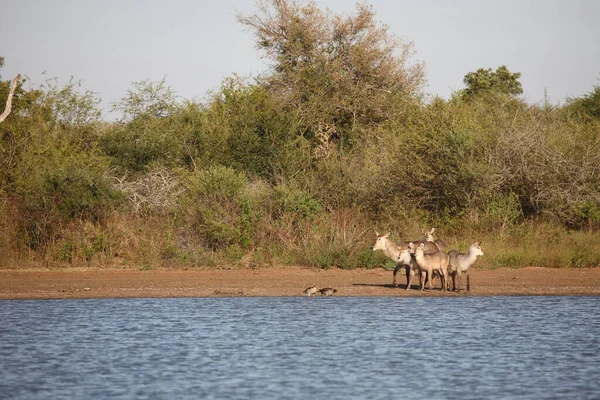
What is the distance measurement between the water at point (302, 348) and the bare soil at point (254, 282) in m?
0.62

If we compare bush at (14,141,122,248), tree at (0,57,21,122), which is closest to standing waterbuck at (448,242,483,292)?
bush at (14,141,122,248)

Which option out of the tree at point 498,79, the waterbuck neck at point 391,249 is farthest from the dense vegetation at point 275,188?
the tree at point 498,79

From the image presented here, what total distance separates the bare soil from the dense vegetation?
28.2 inches

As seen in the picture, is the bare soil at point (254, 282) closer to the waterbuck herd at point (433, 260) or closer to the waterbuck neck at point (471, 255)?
the waterbuck herd at point (433, 260)

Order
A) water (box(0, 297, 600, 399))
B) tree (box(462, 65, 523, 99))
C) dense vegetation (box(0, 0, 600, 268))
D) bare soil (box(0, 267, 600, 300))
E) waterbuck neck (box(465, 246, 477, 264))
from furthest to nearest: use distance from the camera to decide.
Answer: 1. tree (box(462, 65, 523, 99))
2. dense vegetation (box(0, 0, 600, 268))
3. bare soil (box(0, 267, 600, 300))
4. waterbuck neck (box(465, 246, 477, 264))
5. water (box(0, 297, 600, 399))

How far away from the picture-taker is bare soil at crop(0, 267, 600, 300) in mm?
20219

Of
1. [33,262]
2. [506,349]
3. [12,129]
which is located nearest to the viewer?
[506,349]

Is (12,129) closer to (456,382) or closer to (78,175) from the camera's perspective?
(78,175)

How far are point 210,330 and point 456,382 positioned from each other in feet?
18.0

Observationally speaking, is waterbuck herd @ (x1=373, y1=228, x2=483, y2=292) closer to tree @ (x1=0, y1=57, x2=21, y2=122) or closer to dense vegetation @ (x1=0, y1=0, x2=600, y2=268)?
dense vegetation @ (x1=0, y1=0, x2=600, y2=268)

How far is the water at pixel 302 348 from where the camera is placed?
11.7 meters

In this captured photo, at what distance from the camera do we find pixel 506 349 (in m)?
14.5

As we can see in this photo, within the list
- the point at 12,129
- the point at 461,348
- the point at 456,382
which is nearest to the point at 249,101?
the point at 12,129

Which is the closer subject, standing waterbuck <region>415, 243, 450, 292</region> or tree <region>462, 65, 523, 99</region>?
standing waterbuck <region>415, 243, 450, 292</region>
